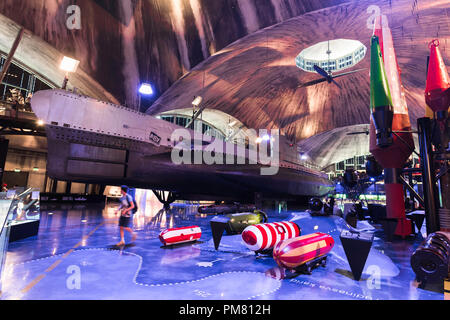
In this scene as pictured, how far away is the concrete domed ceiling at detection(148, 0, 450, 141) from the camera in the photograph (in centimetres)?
1727

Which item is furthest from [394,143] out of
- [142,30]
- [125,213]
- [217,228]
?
[142,30]

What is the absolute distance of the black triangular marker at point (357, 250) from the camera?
443 cm

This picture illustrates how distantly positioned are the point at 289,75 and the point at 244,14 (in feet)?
46.3

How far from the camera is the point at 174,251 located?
6406mm

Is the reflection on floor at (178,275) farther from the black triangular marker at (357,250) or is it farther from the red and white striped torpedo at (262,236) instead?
the red and white striped torpedo at (262,236)

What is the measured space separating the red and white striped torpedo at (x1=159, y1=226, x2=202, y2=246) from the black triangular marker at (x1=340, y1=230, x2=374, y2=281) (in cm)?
440

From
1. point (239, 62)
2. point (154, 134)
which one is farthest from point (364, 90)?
point (154, 134)

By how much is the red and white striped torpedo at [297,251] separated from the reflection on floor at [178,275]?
1.07ft

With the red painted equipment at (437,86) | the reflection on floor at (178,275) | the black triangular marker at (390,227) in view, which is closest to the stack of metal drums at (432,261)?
the reflection on floor at (178,275)

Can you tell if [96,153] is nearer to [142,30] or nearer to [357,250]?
[142,30]

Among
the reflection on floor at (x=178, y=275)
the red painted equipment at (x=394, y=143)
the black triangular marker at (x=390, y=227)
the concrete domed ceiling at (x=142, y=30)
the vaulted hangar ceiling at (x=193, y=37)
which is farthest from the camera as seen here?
the vaulted hangar ceiling at (x=193, y=37)

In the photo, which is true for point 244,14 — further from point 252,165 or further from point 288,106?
point 288,106

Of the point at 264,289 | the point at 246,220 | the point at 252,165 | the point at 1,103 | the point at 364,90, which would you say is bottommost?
the point at 264,289
